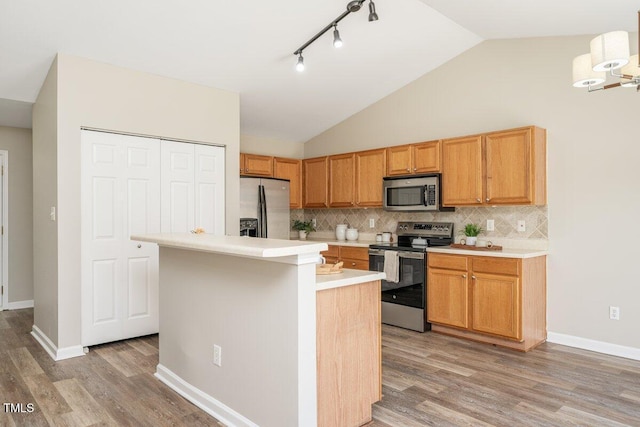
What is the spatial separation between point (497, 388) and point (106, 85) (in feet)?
13.2

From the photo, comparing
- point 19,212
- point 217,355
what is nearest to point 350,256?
point 217,355

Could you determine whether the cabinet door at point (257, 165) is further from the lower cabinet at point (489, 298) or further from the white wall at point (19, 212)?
the white wall at point (19, 212)

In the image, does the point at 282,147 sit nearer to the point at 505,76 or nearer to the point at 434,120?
the point at 434,120

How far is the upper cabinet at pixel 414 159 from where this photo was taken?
4559 mm

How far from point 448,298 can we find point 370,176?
1.84 meters

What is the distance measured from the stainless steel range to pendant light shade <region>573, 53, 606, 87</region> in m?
2.44

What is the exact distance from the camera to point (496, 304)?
3.76 meters

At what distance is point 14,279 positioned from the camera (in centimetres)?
534

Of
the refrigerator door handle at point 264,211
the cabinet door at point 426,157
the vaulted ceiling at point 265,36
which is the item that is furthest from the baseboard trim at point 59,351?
the cabinet door at point 426,157

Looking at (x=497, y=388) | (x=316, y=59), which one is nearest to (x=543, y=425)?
(x=497, y=388)

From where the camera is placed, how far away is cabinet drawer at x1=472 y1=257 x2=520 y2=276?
364cm

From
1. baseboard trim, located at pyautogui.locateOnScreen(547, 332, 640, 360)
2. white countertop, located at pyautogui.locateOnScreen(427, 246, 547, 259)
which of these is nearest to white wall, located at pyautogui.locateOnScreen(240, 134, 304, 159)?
white countertop, located at pyautogui.locateOnScreen(427, 246, 547, 259)

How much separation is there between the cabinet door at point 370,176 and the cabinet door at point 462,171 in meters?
0.87

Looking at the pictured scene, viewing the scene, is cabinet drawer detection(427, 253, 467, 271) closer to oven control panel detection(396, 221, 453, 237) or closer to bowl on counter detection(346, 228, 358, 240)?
oven control panel detection(396, 221, 453, 237)
